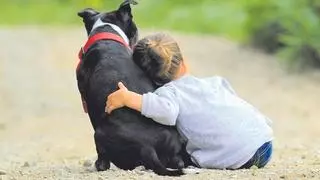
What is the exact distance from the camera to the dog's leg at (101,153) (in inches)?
223

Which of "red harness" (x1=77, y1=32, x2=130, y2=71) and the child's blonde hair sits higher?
"red harness" (x1=77, y1=32, x2=130, y2=71)

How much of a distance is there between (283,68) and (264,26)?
123 centimetres

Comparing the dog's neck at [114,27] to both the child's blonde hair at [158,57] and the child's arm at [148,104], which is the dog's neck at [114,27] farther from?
the child's arm at [148,104]

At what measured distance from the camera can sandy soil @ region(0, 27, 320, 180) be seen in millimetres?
6219

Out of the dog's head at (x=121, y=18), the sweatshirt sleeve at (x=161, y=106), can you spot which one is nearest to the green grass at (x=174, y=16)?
the dog's head at (x=121, y=18)

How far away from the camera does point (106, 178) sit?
5.43 meters

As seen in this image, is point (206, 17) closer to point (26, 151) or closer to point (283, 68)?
point (283, 68)

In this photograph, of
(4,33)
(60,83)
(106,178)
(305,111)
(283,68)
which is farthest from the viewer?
(4,33)

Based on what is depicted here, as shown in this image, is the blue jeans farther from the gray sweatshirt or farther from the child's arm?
the child's arm

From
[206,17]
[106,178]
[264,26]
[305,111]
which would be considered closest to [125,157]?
[106,178]

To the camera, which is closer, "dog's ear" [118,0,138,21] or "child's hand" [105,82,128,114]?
"child's hand" [105,82,128,114]

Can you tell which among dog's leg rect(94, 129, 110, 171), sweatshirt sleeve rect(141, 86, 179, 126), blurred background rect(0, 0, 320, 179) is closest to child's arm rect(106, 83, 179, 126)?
sweatshirt sleeve rect(141, 86, 179, 126)

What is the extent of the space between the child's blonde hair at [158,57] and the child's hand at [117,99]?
0.25m

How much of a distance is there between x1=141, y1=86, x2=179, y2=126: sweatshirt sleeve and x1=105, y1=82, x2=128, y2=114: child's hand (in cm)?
11
